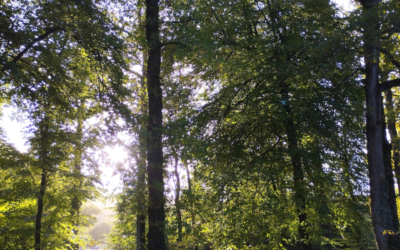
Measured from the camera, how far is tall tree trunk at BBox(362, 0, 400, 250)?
777 cm

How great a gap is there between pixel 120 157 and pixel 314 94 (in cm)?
648

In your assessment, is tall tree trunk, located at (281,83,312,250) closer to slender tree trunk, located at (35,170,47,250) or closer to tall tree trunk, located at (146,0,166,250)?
tall tree trunk, located at (146,0,166,250)

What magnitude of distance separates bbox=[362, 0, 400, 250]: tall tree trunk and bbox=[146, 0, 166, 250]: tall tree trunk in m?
5.74

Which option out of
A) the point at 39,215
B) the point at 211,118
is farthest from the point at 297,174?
the point at 39,215

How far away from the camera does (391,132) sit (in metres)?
13.6

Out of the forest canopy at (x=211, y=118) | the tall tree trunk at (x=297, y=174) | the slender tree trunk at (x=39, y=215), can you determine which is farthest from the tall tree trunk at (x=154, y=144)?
the tall tree trunk at (x=297, y=174)

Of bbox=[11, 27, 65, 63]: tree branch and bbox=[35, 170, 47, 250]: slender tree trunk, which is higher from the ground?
bbox=[11, 27, 65, 63]: tree branch

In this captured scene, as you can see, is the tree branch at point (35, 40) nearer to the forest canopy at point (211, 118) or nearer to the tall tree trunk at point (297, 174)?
the forest canopy at point (211, 118)

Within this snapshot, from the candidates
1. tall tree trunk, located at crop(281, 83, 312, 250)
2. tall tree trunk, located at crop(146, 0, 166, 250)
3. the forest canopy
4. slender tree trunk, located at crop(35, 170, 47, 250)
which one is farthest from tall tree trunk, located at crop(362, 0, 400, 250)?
slender tree trunk, located at crop(35, 170, 47, 250)

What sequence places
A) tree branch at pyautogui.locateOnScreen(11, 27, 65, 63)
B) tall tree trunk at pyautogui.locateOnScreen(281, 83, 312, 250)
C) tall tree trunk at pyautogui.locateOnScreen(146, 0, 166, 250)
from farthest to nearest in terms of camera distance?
tall tree trunk at pyautogui.locateOnScreen(281, 83, 312, 250) → tall tree trunk at pyautogui.locateOnScreen(146, 0, 166, 250) → tree branch at pyautogui.locateOnScreen(11, 27, 65, 63)

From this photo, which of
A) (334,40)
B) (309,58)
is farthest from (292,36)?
(334,40)

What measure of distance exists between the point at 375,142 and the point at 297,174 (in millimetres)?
2459

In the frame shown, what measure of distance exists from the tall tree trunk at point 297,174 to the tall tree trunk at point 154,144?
4076 mm

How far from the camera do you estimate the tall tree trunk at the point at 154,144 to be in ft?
26.7
